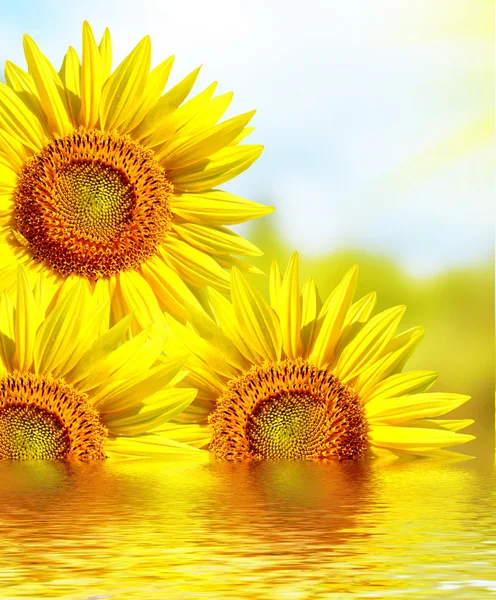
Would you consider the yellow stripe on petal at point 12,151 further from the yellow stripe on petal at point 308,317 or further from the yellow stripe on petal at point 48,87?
the yellow stripe on petal at point 308,317

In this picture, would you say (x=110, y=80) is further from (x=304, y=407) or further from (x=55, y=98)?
(x=304, y=407)

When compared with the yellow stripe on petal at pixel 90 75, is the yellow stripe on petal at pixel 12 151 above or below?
below

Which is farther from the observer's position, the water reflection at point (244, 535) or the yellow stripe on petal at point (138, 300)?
the yellow stripe on petal at point (138, 300)

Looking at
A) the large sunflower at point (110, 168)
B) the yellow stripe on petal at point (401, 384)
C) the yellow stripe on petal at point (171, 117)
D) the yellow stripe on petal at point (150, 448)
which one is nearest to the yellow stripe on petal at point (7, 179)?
the large sunflower at point (110, 168)

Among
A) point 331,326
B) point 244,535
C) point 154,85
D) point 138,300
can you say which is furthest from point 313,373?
point 244,535

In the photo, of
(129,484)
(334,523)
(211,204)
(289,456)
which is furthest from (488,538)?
(211,204)

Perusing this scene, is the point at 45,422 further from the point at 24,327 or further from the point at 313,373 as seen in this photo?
the point at 313,373
